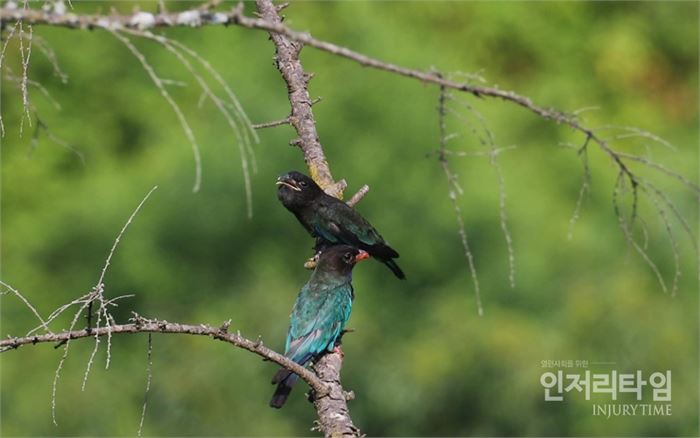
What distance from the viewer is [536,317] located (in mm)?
15203

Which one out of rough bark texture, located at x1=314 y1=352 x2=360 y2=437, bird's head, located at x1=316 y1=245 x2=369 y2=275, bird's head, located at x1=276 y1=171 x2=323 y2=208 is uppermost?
bird's head, located at x1=276 y1=171 x2=323 y2=208

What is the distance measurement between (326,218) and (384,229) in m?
10.4

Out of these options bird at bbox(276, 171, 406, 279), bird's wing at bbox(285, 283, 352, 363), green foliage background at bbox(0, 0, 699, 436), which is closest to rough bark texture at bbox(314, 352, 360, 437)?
bird's wing at bbox(285, 283, 352, 363)

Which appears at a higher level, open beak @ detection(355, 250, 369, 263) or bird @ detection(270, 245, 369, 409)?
open beak @ detection(355, 250, 369, 263)

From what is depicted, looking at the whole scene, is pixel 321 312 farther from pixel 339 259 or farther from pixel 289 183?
pixel 289 183

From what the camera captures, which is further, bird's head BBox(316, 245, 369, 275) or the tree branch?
bird's head BBox(316, 245, 369, 275)

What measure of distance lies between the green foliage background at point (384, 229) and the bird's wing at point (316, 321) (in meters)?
2.04

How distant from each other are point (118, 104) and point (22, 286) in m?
5.58

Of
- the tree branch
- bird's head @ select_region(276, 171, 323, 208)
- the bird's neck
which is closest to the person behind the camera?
the tree branch

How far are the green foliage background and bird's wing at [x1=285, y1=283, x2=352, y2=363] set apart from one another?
204 cm

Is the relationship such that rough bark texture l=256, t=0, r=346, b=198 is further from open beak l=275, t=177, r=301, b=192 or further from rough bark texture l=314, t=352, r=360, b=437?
open beak l=275, t=177, r=301, b=192

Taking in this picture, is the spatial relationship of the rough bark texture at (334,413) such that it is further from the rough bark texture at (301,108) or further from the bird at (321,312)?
the bird at (321,312)

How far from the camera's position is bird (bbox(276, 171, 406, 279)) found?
6.98m

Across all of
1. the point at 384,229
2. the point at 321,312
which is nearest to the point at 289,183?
the point at 321,312
